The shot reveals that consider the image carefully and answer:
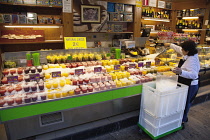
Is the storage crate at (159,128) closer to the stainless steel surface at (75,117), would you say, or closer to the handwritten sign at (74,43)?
the stainless steel surface at (75,117)

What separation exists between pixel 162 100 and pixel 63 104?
60.7 inches

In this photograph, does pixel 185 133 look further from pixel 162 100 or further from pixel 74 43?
pixel 74 43

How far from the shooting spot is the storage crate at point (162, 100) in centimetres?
251

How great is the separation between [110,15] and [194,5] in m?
4.27

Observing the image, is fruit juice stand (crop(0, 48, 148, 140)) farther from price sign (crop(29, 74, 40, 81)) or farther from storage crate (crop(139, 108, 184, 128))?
storage crate (crop(139, 108, 184, 128))

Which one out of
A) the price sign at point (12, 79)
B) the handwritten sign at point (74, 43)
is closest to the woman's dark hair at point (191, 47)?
the handwritten sign at point (74, 43)

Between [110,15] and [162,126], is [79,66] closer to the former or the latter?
[162,126]

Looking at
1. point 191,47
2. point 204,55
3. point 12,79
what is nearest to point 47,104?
point 12,79

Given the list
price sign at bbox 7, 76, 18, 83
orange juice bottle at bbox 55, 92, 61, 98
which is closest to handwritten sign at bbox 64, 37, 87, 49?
price sign at bbox 7, 76, 18, 83

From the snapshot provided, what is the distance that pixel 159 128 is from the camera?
2.65m

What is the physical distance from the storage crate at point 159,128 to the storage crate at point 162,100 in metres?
0.24

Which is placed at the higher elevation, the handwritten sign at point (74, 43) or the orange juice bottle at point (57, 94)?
the handwritten sign at point (74, 43)

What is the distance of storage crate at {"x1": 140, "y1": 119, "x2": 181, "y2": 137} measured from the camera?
104 inches

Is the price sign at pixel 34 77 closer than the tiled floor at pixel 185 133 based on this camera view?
Yes
